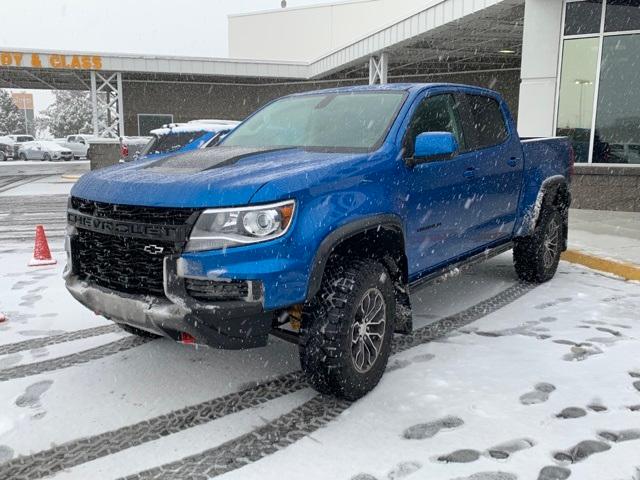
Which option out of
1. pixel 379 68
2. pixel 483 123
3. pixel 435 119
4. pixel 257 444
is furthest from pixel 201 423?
pixel 379 68

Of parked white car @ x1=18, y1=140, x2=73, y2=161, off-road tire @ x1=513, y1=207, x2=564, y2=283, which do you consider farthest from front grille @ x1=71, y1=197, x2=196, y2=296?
parked white car @ x1=18, y1=140, x2=73, y2=161

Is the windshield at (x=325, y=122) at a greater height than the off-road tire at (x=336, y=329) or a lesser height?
greater

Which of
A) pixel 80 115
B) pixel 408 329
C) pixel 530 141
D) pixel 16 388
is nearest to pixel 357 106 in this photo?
pixel 408 329

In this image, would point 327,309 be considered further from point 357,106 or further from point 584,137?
point 584,137

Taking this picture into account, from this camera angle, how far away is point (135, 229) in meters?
3.09

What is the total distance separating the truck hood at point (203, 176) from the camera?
297cm

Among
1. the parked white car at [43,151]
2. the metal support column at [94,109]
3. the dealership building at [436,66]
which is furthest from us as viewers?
the parked white car at [43,151]

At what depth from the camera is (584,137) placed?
11.0 meters

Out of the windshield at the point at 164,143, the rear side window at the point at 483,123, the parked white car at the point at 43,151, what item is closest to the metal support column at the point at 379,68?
the windshield at the point at 164,143

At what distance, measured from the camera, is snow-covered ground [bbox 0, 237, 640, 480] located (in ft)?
9.21

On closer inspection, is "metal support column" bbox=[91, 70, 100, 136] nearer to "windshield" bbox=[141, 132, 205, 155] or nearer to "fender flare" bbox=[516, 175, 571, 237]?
"windshield" bbox=[141, 132, 205, 155]

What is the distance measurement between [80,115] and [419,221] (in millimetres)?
83232

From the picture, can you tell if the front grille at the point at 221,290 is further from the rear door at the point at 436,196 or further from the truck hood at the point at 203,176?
the rear door at the point at 436,196

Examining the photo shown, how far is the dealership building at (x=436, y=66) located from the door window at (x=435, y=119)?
7.42 meters
